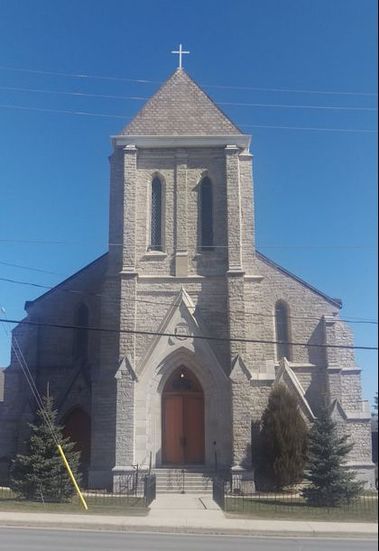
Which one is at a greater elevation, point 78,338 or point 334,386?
point 78,338

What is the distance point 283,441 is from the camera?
2519 cm

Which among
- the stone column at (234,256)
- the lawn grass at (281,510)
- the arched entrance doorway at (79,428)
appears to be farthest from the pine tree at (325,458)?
the arched entrance doorway at (79,428)

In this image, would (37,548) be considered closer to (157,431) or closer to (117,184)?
(157,431)

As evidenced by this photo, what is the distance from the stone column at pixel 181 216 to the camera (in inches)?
1139

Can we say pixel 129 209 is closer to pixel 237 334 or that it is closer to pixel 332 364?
pixel 237 334

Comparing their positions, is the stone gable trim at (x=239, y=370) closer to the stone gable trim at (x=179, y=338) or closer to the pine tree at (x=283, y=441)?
the stone gable trim at (x=179, y=338)

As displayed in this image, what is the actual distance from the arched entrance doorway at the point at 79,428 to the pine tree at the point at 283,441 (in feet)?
27.6

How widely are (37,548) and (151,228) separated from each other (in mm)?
19320

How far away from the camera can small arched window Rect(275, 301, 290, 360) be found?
3019 centimetres

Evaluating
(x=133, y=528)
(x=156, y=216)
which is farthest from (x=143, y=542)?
(x=156, y=216)

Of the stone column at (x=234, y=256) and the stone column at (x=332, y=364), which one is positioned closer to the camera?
the stone column at (x=234, y=256)

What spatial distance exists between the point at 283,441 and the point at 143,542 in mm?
12486

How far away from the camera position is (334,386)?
29.3 metres

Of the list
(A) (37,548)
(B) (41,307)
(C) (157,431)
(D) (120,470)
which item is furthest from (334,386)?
(A) (37,548)
